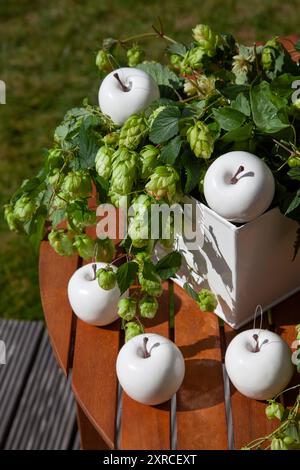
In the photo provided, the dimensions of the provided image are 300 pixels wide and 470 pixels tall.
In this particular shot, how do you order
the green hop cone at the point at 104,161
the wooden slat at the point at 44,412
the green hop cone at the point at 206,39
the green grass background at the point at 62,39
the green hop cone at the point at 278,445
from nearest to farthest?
1. the green hop cone at the point at 278,445
2. the green hop cone at the point at 104,161
3. the green hop cone at the point at 206,39
4. the wooden slat at the point at 44,412
5. the green grass background at the point at 62,39

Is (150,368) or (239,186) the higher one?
(239,186)

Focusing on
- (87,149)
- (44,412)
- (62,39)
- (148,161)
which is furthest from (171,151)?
(62,39)

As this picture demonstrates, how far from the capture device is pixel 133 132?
37.3 inches

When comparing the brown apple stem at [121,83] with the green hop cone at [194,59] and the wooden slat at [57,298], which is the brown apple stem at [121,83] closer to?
the green hop cone at [194,59]

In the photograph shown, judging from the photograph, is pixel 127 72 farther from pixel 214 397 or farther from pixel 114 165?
pixel 214 397

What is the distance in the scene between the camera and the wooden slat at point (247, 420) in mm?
911

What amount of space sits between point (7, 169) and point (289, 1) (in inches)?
45.9

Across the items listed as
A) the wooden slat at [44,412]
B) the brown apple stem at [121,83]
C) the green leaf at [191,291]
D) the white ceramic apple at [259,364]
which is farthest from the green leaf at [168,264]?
the wooden slat at [44,412]

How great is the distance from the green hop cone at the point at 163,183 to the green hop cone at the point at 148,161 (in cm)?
2

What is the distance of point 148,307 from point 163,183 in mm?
182

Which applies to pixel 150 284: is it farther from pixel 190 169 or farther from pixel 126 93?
pixel 126 93

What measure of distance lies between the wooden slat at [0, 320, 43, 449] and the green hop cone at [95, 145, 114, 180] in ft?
2.38

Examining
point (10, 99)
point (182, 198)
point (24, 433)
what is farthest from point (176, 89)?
point (10, 99)

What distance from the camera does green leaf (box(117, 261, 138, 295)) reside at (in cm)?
95
